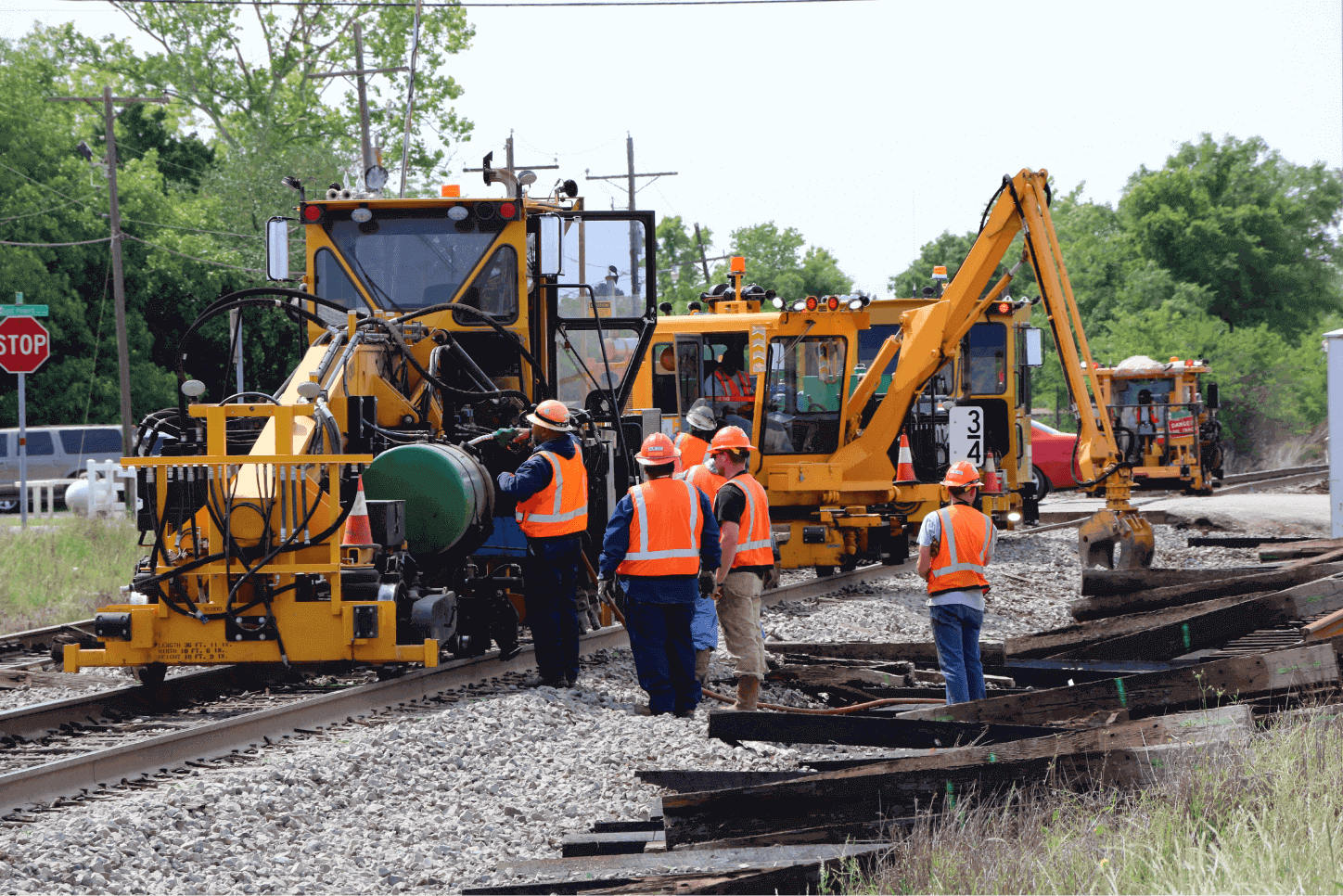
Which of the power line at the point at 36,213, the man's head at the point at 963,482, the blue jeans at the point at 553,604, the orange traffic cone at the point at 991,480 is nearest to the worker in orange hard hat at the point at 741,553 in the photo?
the blue jeans at the point at 553,604

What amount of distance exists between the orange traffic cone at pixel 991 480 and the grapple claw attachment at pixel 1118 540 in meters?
2.76

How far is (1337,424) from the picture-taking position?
17.6 metres

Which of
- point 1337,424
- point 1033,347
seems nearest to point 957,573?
point 1337,424

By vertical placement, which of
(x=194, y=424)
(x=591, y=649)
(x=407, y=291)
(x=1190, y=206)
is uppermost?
(x=1190, y=206)

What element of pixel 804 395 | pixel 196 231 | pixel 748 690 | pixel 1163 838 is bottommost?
pixel 748 690

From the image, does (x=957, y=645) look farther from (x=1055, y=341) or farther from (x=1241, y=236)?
(x=1241, y=236)

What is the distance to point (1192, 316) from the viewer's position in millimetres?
49406

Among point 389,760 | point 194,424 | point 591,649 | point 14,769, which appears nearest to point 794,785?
point 389,760

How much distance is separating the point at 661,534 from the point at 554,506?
0.98 meters

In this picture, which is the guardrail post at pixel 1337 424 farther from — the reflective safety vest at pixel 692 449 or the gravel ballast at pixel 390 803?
the gravel ballast at pixel 390 803

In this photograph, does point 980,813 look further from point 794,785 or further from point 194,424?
point 194,424

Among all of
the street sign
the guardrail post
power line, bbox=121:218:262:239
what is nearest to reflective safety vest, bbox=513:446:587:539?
the street sign

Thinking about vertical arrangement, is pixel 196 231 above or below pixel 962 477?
above

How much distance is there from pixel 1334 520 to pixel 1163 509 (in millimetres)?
8510
